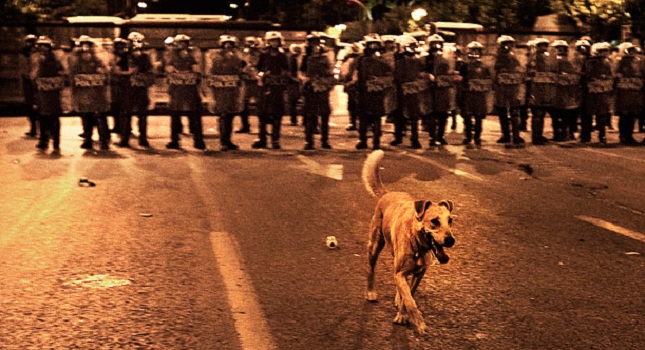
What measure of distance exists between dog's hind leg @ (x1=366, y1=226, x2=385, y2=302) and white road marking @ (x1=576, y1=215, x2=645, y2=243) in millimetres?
3646

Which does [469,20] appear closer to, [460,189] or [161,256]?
[460,189]

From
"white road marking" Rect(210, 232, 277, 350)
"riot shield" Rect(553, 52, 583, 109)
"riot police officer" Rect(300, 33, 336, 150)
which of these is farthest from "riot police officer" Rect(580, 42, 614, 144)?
"white road marking" Rect(210, 232, 277, 350)

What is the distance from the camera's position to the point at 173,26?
24828mm

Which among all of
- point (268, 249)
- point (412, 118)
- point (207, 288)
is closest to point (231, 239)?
point (268, 249)

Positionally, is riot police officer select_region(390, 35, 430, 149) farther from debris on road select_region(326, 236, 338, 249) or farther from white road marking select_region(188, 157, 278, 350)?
debris on road select_region(326, 236, 338, 249)

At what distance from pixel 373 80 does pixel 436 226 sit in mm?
11316

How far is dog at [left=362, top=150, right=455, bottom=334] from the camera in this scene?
5410mm

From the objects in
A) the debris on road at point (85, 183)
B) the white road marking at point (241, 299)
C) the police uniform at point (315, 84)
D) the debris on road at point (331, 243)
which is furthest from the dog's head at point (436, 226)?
the police uniform at point (315, 84)

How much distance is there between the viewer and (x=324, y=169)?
46.5ft

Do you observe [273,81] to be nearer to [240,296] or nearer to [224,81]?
[224,81]

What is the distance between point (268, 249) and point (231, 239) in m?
0.57

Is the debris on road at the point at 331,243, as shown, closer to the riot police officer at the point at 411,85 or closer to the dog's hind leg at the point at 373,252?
the dog's hind leg at the point at 373,252

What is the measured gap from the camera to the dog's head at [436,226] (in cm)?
534

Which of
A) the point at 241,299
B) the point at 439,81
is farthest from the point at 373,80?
the point at 241,299
